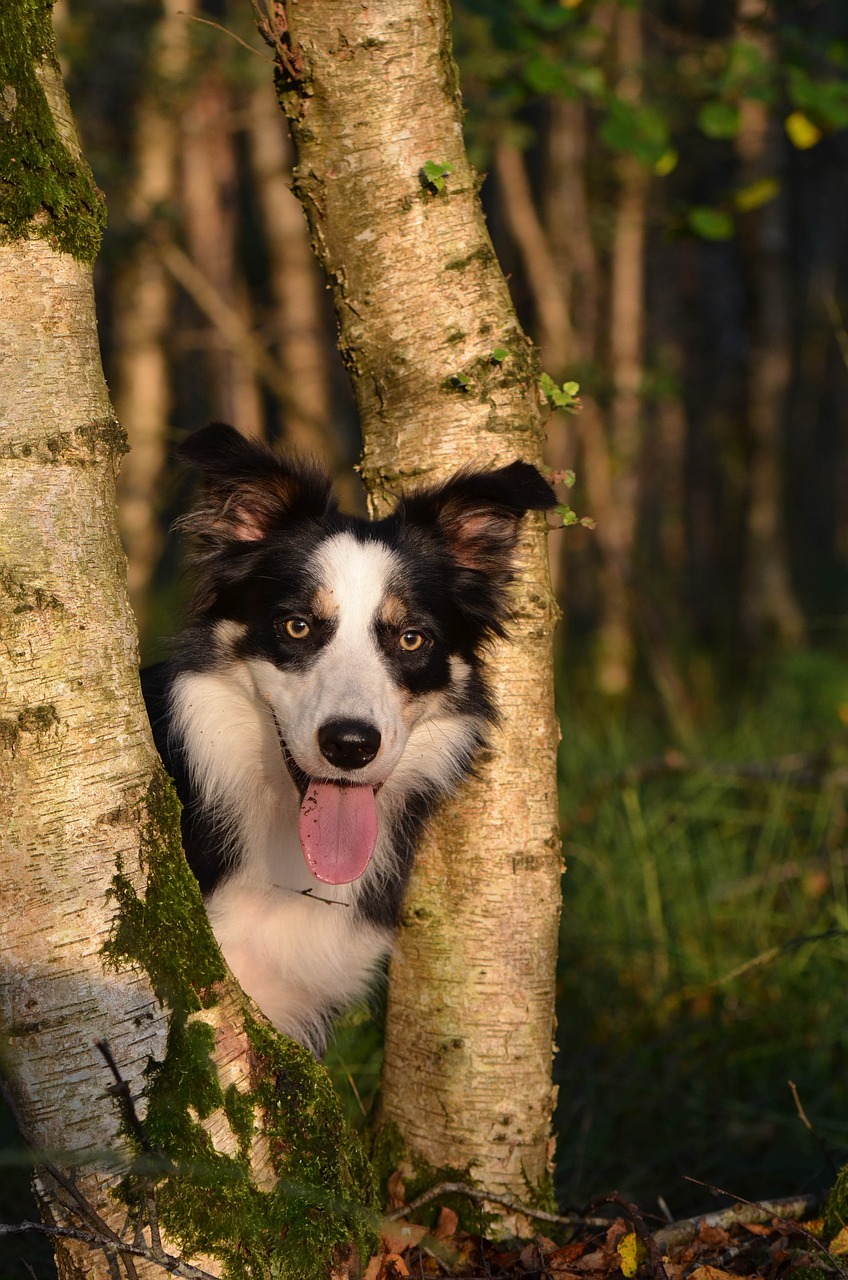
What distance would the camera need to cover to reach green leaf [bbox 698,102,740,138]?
4297mm

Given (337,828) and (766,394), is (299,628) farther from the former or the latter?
(766,394)

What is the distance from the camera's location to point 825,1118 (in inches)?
147

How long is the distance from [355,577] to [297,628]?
21 centimetres

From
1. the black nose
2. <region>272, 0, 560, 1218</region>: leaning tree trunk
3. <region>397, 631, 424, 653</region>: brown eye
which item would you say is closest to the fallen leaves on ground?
<region>272, 0, 560, 1218</region>: leaning tree trunk

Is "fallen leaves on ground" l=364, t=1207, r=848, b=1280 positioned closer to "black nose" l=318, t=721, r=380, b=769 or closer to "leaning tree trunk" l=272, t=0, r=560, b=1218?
A: "leaning tree trunk" l=272, t=0, r=560, b=1218

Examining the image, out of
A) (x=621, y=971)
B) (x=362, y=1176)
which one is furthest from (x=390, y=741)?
(x=621, y=971)

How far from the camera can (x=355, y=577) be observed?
A: 317 centimetres

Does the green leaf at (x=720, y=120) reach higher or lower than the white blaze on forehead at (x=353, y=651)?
higher

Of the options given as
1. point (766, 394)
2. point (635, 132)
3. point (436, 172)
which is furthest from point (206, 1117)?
point (766, 394)

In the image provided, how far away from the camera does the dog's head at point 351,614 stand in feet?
9.54

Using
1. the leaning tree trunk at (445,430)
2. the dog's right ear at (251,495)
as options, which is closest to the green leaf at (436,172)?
the leaning tree trunk at (445,430)

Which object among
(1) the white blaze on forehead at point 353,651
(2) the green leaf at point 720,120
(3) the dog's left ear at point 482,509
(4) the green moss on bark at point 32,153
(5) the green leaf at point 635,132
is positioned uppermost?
(2) the green leaf at point 720,120

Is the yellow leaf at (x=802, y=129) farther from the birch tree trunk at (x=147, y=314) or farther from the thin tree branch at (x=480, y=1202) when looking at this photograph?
the birch tree trunk at (x=147, y=314)

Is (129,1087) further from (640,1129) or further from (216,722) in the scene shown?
(640,1129)
